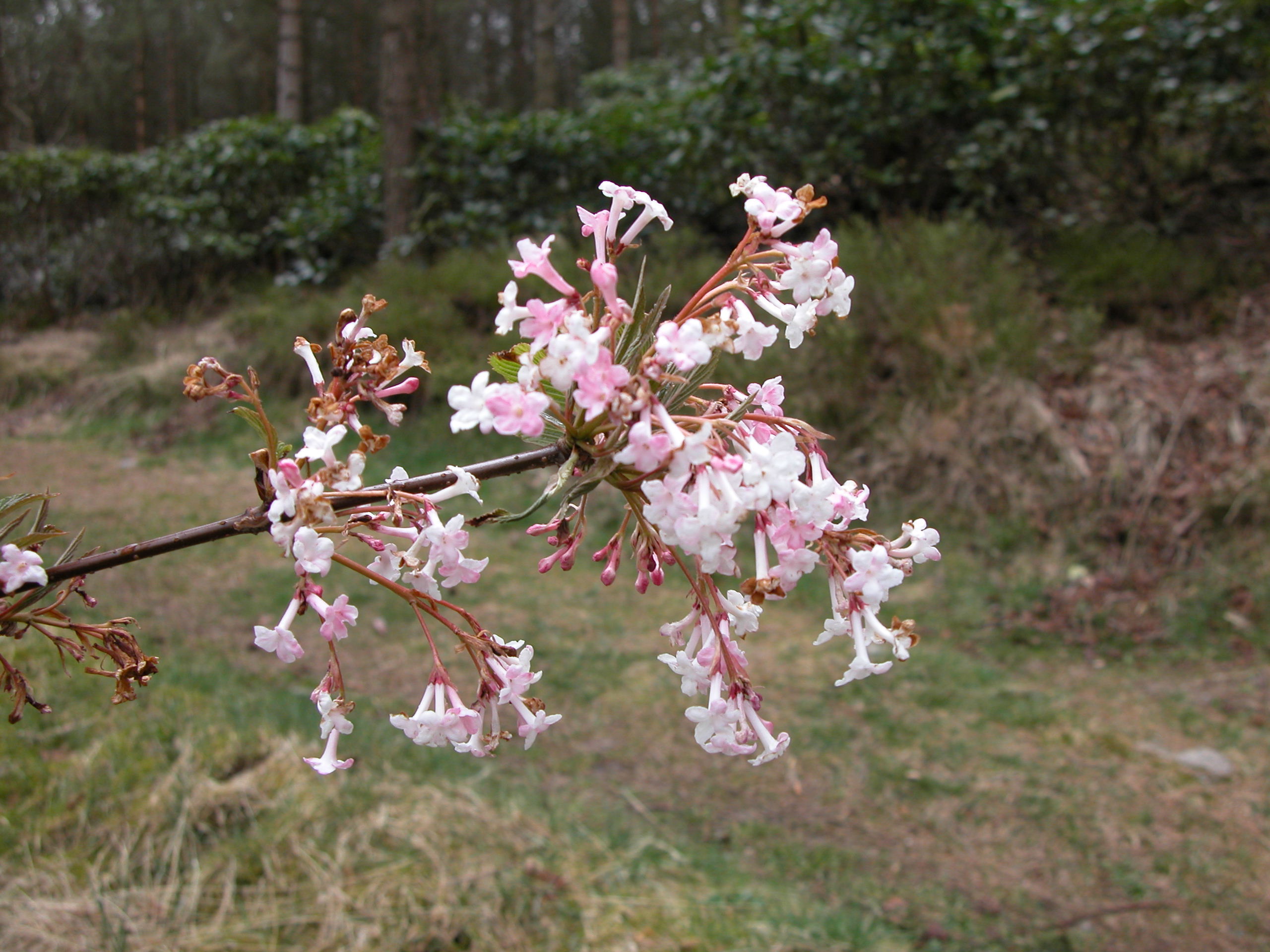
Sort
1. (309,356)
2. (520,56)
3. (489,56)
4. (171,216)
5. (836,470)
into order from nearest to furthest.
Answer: (309,356)
(836,470)
(171,216)
(489,56)
(520,56)

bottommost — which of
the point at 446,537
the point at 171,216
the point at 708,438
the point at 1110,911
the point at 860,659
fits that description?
the point at 171,216

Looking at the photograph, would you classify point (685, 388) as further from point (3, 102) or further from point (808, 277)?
point (3, 102)

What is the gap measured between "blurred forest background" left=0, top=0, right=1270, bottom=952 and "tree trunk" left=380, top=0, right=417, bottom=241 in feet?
0.16

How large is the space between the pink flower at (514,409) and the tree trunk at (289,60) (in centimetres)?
1297

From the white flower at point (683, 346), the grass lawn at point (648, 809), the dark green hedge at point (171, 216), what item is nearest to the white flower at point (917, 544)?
the white flower at point (683, 346)

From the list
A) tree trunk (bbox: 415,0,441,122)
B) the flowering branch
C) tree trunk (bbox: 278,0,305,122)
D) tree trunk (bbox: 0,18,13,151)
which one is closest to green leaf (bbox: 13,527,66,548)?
the flowering branch

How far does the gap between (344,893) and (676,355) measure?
2.36 meters

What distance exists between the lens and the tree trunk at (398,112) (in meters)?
7.59

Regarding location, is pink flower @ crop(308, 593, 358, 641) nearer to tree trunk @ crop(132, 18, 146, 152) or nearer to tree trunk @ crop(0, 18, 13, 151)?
tree trunk @ crop(0, 18, 13, 151)

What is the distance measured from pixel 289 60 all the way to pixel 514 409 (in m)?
13.4

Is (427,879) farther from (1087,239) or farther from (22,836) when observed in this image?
(1087,239)

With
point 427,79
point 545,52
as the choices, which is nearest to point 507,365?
point 427,79

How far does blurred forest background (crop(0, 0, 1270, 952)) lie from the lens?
267 cm

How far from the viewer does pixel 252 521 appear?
74 cm
